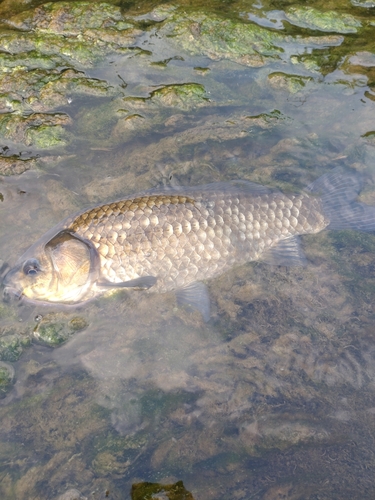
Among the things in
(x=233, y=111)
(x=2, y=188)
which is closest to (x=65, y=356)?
(x=2, y=188)

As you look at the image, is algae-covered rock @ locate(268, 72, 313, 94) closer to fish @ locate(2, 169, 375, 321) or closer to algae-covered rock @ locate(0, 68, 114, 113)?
fish @ locate(2, 169, 375, 321)

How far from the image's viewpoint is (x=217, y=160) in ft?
12.3

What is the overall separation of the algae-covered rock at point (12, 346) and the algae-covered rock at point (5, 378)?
0.05 metres

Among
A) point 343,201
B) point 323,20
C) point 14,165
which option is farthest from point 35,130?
point 323,20

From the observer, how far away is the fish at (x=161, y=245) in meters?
2.95

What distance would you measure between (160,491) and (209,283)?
4.58 ft

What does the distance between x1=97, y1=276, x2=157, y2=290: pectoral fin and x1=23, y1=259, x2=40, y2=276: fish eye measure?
0.43 meters

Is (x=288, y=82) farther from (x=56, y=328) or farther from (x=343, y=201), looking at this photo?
(x=56, y=328)

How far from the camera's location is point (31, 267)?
2934 mm

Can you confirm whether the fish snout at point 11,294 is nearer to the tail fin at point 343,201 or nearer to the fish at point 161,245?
the fish at point 161,245

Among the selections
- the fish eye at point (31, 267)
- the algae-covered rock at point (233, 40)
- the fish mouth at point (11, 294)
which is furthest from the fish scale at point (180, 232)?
the algae-covered rock at point (233, 40)

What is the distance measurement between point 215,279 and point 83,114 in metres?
2.08

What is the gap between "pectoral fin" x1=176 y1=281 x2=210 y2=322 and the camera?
3.00 metres

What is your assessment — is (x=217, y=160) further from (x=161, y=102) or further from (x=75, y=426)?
(x=75, y=426)
